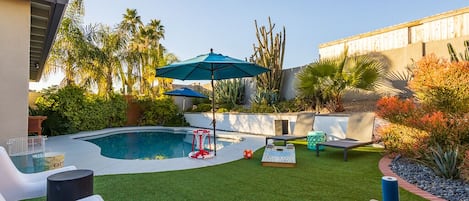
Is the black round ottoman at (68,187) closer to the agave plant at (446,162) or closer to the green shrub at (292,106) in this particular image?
the agave plant at (446,162)

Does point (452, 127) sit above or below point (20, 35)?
below

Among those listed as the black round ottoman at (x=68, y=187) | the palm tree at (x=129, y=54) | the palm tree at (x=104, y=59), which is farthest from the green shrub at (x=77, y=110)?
the black round ottoman at (x=68, y=187)

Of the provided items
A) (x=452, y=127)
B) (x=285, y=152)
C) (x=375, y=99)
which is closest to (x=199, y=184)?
(x=285, y=152)

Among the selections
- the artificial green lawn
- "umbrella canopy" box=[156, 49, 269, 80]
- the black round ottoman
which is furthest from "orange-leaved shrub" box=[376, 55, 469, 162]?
the black round ottoman

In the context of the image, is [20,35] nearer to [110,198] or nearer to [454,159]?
[110,198]

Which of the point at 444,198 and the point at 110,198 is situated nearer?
the point at 444,198

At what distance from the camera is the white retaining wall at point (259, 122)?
384 inches

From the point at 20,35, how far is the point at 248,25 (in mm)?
11210

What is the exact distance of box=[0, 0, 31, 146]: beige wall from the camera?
586cm

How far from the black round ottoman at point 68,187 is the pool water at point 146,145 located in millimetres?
5896

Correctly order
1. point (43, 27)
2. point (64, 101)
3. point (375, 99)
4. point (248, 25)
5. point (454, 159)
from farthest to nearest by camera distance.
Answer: point (248, 25), point (64, 101), point (375, 99), point (43, 27), point (454, 159)

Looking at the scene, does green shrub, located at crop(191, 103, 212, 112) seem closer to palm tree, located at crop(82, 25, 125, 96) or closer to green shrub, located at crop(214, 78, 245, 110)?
green shrub, located at crop(214, 78, 245, 110)

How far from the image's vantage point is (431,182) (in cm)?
445

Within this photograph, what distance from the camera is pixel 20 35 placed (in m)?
6.05
